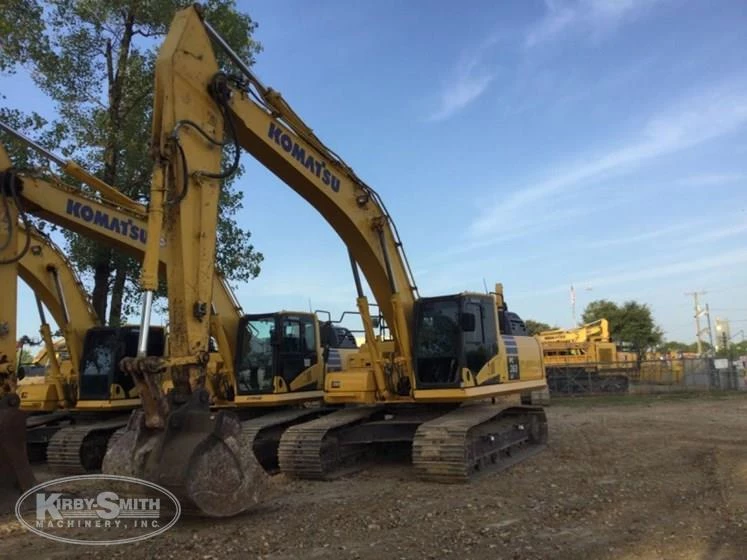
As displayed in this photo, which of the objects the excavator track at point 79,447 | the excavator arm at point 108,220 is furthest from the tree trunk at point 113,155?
the excavator track at point 79,447

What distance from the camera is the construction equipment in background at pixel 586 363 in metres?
27.7

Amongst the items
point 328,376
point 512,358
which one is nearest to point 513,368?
point 512,358

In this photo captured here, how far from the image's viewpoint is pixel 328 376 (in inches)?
425

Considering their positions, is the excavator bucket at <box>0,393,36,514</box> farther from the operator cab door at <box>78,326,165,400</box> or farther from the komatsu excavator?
the operator cab door at <box>78,326,165,400</box>

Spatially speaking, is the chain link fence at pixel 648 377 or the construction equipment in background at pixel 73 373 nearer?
the construction equipment in background at pixel 73 373

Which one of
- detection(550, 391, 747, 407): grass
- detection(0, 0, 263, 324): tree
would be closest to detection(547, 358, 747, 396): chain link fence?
detection(550, 391, 747, 407): grass

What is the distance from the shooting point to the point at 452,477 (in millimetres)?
8766

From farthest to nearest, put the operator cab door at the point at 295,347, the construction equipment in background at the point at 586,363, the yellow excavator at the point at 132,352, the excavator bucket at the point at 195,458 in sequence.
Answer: the construction equipment in background at the point at 586,363 < the operator cab door at the point at 295,347 < the yellow excavator at the point at 132,352 < the excavator bucket at the point at 195,458

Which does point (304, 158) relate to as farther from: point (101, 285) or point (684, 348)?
point (684, 348)

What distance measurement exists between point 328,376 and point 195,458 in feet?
16.1

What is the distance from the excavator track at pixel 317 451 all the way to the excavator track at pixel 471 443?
134 cm

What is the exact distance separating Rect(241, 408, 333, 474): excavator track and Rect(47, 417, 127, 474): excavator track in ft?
9.07

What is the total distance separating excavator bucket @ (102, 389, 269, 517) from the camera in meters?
5.93

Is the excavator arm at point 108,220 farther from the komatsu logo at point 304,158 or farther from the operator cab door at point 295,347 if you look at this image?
the komatsu logo at point 304,158
